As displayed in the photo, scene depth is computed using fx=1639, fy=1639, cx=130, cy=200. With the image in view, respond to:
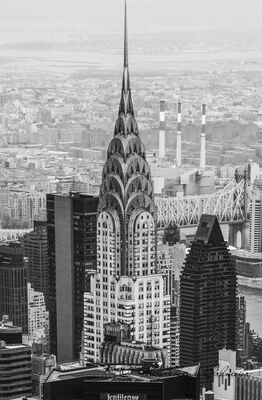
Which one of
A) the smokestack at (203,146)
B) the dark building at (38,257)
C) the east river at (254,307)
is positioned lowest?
the east river at (254,307)

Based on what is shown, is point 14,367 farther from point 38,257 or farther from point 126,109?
point 38,257

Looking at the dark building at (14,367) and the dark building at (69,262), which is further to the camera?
the dark building at (69,262)

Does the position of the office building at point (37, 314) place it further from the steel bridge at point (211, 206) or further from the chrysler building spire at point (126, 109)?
the chrysler building spire at point (126, 109)

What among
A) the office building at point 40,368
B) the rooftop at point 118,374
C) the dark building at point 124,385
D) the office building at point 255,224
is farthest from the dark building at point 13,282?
the dark building at point 124,385

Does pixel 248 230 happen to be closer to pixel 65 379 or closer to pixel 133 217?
pixel 133 217

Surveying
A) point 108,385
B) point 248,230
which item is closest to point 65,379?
point 108,385

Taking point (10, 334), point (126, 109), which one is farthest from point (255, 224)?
point (10, 334)

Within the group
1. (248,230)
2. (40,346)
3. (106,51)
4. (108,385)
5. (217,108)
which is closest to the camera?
(108,385)

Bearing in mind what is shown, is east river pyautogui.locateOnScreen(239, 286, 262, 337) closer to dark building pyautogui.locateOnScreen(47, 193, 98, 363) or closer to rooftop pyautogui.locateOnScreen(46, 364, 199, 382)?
dark building pyautogui.locateOnScreen(47, 193, 98, 363)

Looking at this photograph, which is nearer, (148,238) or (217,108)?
(148,238)
